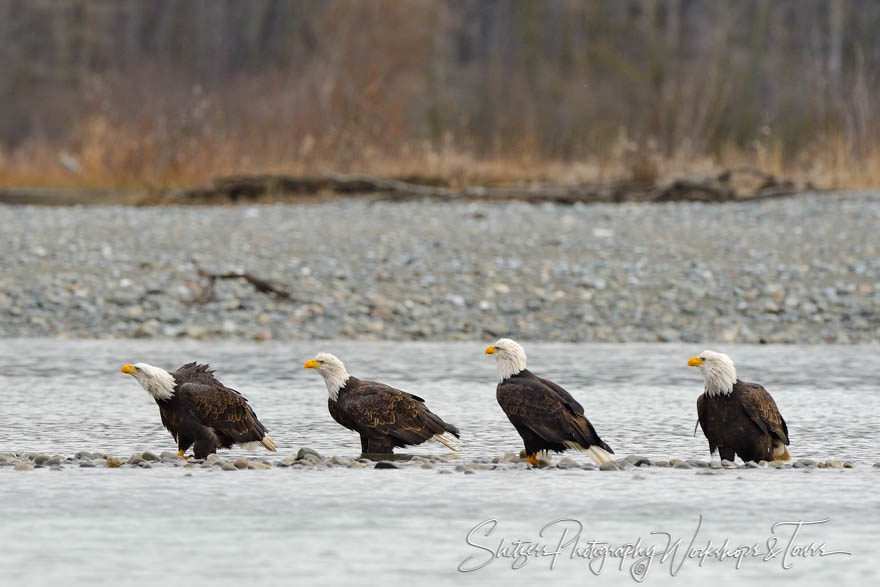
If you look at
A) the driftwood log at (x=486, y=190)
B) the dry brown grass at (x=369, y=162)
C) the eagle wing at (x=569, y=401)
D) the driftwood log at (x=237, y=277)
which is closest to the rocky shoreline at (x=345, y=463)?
the eagle wing at (x=569, y=401)

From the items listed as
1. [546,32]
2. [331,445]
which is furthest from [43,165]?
[546,32]

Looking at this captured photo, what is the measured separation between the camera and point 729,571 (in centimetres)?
446

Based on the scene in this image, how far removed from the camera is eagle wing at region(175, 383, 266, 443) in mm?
6453

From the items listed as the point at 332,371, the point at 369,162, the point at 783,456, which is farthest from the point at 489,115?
the point at 783,456

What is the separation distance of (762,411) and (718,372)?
231mm

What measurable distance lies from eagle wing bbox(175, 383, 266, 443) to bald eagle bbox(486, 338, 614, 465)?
1053 mm

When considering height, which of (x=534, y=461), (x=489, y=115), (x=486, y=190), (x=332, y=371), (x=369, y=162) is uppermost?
(x=489, y=115)

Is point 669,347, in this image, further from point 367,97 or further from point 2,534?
point 367,97

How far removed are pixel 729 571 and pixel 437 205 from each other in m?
12.5

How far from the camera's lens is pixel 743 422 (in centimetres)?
623

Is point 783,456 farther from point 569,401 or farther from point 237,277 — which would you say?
point 237,277

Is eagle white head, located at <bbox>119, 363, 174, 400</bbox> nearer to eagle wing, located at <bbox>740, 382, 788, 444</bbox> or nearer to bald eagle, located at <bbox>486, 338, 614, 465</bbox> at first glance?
bald eagle, located at <bbox>486, 338, 614, 465</bbox>

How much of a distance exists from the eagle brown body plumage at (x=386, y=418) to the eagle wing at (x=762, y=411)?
1235 mm

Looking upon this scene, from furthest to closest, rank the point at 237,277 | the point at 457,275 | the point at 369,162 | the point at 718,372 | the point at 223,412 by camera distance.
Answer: the point at 369,162
the point at 457,275
the point at 237,277
the point at 223,412
the point at 718,372
